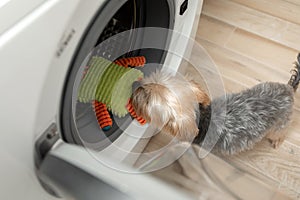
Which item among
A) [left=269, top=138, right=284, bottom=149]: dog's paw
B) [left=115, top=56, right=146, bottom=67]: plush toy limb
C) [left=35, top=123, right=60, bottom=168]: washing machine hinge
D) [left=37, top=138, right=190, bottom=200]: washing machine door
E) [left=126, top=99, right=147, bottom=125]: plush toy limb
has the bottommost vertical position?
[left=269, top=138, right=284, bottom=149]: dog's paw

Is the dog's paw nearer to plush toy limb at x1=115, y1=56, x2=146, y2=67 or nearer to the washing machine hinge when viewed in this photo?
plush toy limb at x1=115, y1=56, x2=146, y2=67

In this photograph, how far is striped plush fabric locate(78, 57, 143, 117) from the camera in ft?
2.76

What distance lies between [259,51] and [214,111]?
1.82 ft

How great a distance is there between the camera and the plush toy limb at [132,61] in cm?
95

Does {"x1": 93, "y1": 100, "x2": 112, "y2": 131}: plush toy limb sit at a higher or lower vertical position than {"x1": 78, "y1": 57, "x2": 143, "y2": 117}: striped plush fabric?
lower

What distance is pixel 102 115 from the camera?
0.90 meters

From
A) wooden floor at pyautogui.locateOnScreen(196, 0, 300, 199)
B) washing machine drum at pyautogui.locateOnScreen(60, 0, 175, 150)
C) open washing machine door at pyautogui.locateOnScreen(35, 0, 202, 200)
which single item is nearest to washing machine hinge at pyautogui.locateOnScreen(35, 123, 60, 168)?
open washing machine door at pyautogui.locateOnScreen(35, 0, 202, 200)

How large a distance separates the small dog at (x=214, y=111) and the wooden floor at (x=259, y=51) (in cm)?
9

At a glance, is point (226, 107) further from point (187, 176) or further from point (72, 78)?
point (72, 78)

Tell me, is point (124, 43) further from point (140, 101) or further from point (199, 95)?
point (199, 95)

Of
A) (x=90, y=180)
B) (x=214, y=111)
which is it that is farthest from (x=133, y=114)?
(x=90, y=180)

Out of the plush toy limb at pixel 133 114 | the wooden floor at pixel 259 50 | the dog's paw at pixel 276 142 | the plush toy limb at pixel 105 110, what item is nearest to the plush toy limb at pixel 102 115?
the plush toy limb at pixel 105 110

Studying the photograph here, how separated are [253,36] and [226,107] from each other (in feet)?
1.92

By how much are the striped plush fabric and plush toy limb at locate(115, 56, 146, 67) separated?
0.05 feet
